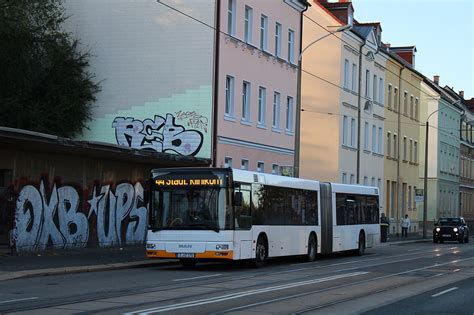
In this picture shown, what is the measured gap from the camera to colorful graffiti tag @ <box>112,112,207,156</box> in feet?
116

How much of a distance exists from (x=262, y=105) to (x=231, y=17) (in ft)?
17.5

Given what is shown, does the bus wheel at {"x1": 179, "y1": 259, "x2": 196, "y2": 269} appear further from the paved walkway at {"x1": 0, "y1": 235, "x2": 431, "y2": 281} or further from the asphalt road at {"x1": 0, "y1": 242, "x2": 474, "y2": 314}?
the paved walkway at {"x1": 0, "y1": 235, "x2": 431, "y2": 281}

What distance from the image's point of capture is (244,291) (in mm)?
16719

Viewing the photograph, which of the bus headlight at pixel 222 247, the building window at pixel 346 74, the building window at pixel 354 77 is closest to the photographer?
the bus headlight at pixel 222 247

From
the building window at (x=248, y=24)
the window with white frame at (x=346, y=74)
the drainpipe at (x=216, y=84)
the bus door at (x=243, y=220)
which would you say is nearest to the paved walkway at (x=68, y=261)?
the bus door at (x=243, y=220)

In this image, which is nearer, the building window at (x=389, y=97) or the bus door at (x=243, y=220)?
the bus door at (x=243, y=220)

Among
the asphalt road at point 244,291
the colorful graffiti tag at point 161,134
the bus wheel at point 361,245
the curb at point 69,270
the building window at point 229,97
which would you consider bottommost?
the asphalt road at point 244,291

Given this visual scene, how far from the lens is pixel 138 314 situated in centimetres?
1250

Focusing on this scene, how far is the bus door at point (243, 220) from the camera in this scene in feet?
74.2

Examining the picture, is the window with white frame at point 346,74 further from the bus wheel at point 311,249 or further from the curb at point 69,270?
the curb at point 69,270

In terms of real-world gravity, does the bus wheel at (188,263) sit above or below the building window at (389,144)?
below

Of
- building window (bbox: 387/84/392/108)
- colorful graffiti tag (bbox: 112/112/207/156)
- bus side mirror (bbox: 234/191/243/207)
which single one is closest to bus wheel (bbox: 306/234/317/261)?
bus side mirror (bbox: 234/191/243/207)

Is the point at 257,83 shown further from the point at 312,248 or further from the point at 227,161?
the point at 312,248

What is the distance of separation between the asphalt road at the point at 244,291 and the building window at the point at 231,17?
15024 millimetres
